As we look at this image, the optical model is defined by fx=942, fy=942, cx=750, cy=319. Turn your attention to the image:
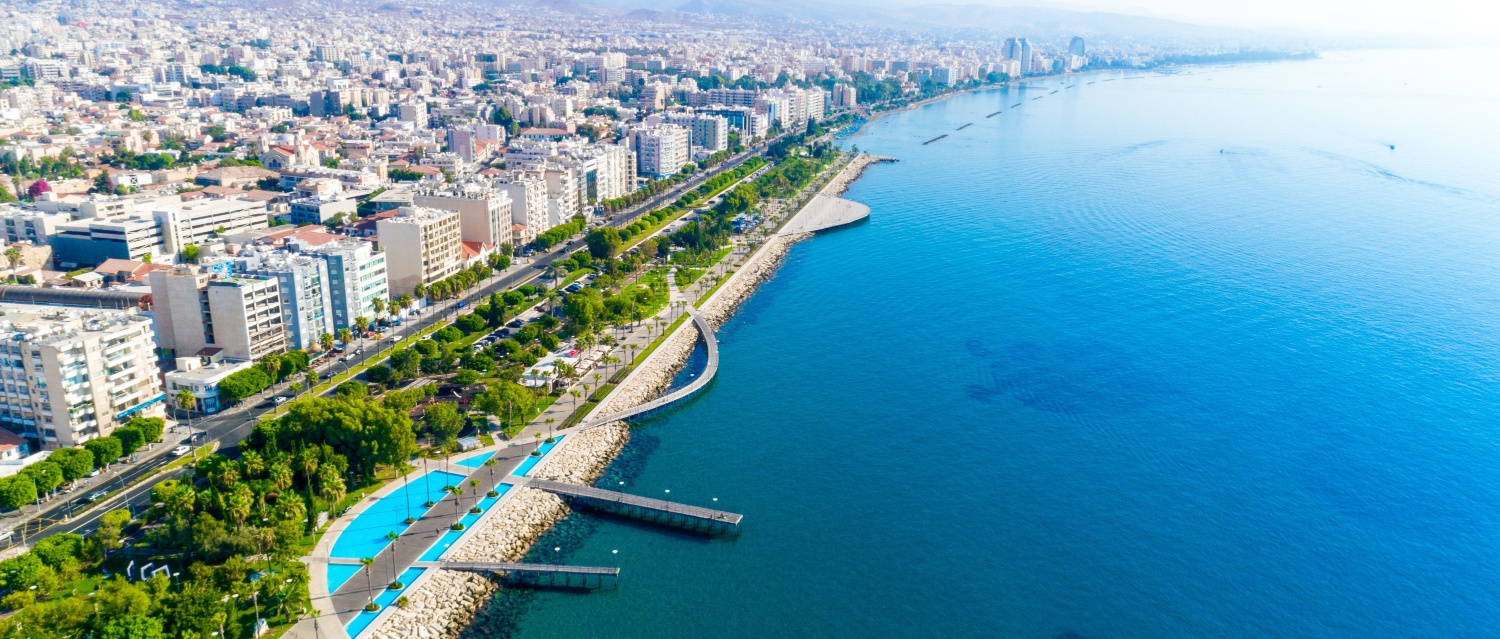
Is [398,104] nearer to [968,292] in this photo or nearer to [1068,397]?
[968,292]

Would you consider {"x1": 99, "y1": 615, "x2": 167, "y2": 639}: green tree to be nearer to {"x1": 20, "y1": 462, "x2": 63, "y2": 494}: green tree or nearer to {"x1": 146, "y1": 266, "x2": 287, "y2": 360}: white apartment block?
{"x1": 20, "y1": 462, "x2": 63, "y2": 494}: green tree

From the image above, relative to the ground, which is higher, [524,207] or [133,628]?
[524,207]

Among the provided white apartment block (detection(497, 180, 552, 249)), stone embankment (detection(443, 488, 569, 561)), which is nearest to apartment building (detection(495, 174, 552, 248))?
white apartment block (detection(497, 180, 552, 249))

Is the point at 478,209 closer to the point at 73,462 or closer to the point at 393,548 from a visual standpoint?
the point at 73,462

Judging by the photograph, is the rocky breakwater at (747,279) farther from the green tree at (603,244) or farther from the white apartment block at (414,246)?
the white apartment block at (414,246)

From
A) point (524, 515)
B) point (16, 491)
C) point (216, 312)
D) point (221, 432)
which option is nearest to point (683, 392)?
point (524, 515)

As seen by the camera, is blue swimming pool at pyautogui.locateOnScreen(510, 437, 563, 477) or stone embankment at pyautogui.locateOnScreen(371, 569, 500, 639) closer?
stone embankment at pyautogui.locateOnScreen(371, 569, 500, 639)
